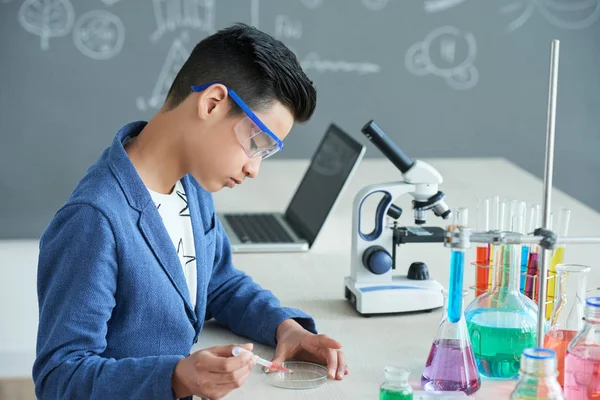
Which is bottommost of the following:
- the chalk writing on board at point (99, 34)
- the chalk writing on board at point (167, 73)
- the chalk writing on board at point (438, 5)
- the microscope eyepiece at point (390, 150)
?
the microscope eyepiece at point (390, 150)

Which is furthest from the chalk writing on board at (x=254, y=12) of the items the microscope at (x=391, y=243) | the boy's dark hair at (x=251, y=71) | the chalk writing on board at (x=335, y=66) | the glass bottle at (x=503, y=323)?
the glass bottle at (x=503, y=323)

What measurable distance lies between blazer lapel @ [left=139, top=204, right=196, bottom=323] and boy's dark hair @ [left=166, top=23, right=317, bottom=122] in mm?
195

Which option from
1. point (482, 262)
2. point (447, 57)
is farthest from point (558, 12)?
point (482, 262)

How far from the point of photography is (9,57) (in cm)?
363

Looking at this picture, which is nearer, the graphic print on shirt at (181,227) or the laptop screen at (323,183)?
the graphic print on shirt at (181,227)

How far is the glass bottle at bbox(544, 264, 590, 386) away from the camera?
1.18m

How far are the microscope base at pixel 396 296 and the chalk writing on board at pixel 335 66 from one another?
7.61ft

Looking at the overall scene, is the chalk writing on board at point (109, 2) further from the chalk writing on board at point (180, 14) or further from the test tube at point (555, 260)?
the test tube at point (555, 260)

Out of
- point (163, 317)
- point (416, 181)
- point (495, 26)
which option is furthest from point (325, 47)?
point (163, 317)

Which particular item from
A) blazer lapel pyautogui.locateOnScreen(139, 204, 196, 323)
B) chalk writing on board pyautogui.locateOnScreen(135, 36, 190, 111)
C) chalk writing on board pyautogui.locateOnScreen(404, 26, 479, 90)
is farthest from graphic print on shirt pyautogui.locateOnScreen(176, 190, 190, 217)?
chalk writing on board pyautogui.locateOnScreen(404, 26, 479, 90)

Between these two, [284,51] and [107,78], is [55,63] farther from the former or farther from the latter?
[284,51]

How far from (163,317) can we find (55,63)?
2575 mm

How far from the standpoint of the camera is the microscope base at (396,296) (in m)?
1.59

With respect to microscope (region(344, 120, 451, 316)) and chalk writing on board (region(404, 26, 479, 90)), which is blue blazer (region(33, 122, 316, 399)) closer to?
microscope (region(344, 120, 451, 316))
